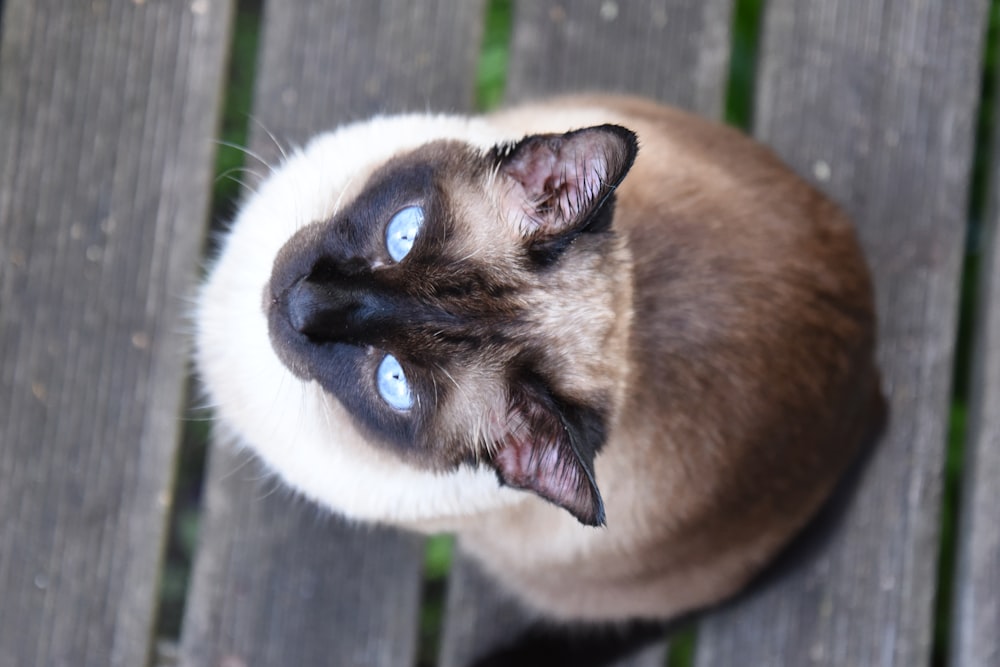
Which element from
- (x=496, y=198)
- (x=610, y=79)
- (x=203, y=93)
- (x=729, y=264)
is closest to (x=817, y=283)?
(x=729, y=264)

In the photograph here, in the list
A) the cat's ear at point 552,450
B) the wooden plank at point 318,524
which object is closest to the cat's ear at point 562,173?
the cat's ear at point 552,450

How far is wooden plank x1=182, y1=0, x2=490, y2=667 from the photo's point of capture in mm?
1910

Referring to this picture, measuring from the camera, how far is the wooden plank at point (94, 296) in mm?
1876

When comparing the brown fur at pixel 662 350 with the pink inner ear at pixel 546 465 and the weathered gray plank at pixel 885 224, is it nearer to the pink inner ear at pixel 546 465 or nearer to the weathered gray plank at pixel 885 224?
the pink inner ear at pixel 546 465

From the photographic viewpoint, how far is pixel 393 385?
4.39ft

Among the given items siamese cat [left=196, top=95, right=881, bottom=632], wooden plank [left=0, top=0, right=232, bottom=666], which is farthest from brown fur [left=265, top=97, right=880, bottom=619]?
wooden plank [left=0, top=0, right=232, bottom=666]

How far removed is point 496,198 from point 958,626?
1.54 meters

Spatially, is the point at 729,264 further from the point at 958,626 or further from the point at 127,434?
the point at 127,434

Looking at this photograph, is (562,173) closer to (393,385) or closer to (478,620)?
(393,385)

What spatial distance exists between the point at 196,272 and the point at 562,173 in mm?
1058

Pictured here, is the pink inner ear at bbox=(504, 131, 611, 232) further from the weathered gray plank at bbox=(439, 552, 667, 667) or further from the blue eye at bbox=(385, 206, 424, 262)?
the weathered gray plank at bbox=(439, 552, 667, 667)

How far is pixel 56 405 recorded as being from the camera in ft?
6.22

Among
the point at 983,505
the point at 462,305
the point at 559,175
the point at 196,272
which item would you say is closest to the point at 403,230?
the point at 462,305

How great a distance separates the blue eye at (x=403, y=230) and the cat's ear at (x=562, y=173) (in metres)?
0.15
